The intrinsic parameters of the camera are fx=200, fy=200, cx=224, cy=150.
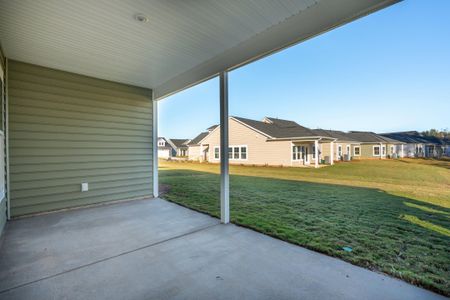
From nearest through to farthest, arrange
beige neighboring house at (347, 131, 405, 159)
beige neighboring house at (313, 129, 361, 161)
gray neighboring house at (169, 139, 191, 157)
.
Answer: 1. beige neighboring house at (313, 129, 361, 161)
2. beige neighboring house at (347, 131, 405, 159)
3. gray neighboring house at (169, 139, 191, 157)

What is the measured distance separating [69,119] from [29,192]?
1.44m

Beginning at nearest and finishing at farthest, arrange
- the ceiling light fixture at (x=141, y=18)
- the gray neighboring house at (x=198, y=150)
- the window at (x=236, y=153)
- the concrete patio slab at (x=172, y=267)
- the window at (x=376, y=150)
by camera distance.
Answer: the concrete patio slab at (x=172, y=267), the ceiling light fixture at (x=141, y=18), the window at (x=236, y=153), the gray neighboring house at (x=198, y=150), the window at (x=376, y=150)

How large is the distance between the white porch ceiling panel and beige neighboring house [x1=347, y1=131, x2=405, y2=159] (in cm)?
1876

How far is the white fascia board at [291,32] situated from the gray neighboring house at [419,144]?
620cm

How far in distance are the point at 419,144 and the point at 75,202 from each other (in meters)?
14.5

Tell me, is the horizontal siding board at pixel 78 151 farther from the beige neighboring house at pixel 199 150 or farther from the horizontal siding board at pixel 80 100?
the beige neighboring house at pixel 199 150

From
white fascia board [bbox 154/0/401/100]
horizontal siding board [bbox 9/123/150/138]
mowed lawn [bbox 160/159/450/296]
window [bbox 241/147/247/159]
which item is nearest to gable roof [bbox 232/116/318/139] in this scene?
window [bbox 241/147/247/159]

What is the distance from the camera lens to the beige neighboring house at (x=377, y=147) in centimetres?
1673

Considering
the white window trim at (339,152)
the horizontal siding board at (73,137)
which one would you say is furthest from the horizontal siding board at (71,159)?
the white window trim at (339,152)

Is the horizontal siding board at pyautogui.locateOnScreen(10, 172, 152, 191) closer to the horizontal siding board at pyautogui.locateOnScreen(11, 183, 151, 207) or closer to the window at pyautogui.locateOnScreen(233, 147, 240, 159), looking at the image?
the horizontal siding board at pyautogui.locateOnScreen(11, 183, 151, 207)

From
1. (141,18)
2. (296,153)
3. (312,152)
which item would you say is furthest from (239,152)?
(141,18)

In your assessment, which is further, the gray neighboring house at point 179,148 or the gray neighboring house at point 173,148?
the gray neighboring house at point 179,148

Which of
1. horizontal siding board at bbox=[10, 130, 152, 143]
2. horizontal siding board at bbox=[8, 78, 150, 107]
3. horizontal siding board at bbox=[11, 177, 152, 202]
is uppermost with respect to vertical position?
horizontal siding board at bbox=[8, 78, 150, 107]

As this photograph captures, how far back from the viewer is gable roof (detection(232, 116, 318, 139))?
12451 mm
